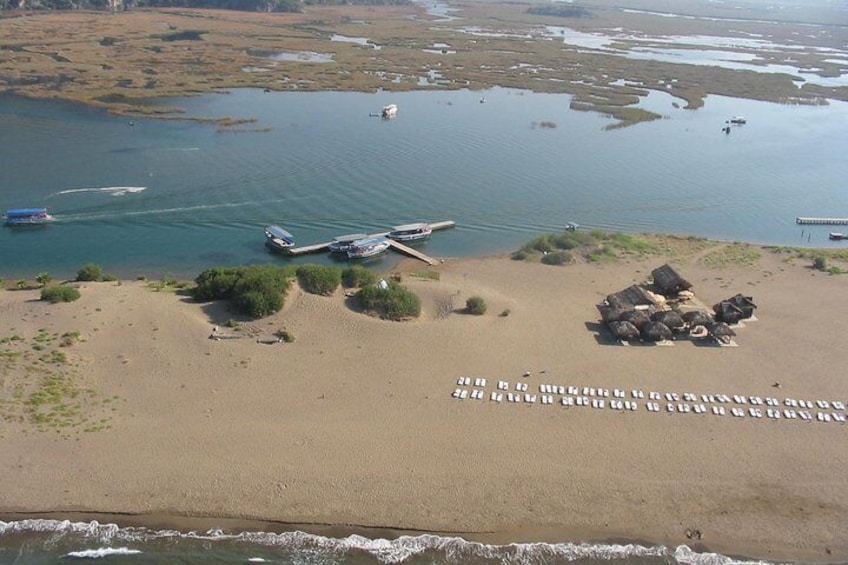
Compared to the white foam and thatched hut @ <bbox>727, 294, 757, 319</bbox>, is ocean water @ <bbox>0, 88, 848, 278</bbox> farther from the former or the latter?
the white foam

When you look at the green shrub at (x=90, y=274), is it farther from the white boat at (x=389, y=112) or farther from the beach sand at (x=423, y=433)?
the white boat at (x=389, y=112)

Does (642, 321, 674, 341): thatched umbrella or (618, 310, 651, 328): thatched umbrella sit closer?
(642, 321, 674, 341): thatched umbrella

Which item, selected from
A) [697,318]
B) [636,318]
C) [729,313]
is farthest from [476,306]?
[729,313]

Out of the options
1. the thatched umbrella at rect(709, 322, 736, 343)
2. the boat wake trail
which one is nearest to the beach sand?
the thatched umbrella at rect(709, 322, 736, 343)

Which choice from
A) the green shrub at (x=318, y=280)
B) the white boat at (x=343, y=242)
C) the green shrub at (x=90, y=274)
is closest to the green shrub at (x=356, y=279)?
the green shrub at (x=318, y=280)

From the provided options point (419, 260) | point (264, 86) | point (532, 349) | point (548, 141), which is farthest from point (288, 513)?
point (264, 86)

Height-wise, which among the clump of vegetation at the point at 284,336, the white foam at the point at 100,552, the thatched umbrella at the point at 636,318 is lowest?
the white foam at the point at 100,552
